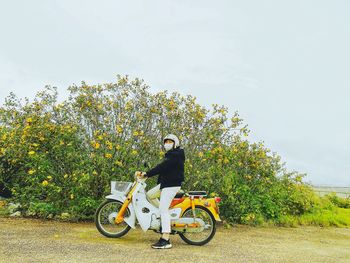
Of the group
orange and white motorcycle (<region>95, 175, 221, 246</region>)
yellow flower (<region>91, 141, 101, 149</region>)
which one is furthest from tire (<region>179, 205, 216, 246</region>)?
yellow flower (<region>91, 141, 101, 149</region>)

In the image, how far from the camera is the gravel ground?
6.78 meters

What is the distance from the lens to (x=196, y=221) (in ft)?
26.6

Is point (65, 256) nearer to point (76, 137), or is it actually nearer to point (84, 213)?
point (84, 213)

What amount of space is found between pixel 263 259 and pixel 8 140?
679cm

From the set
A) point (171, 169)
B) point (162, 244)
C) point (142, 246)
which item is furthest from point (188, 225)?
point (171, 169)

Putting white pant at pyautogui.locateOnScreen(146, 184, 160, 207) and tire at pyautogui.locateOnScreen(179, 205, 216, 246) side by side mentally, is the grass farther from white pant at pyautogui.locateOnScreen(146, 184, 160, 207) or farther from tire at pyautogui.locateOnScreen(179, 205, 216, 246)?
white pant at pyautogui.locateOnScreen(146, 184, 160, 207)

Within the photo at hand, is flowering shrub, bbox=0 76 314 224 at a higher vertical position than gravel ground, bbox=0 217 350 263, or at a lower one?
higher

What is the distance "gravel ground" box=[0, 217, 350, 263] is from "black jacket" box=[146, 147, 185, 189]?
45.2 inches

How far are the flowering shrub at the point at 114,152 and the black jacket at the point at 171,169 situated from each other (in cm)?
182

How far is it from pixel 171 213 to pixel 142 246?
80cm

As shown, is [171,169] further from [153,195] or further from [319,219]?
[319,219]

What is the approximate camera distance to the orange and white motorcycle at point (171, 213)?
318 inches

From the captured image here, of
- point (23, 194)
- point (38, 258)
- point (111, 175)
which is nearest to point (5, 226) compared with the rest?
point (23, 194)

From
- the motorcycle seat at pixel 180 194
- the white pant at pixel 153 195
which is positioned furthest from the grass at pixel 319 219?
the white pant at pixel 153 195
